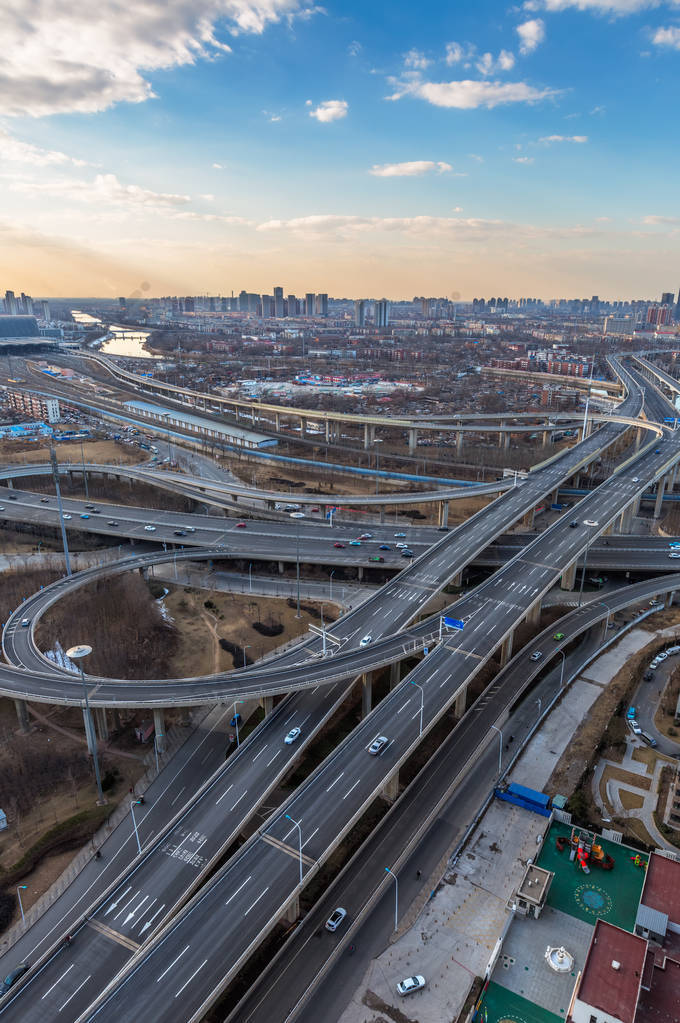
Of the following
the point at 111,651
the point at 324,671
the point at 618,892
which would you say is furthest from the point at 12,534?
the point at 618,892

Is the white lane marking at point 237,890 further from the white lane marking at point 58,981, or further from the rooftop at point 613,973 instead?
the rooftop at point 613,973

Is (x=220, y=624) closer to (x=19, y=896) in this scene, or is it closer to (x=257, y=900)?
(x=19, y=896)

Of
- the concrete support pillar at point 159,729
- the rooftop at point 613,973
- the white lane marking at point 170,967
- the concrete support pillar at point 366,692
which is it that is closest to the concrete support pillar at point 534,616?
the concrete support pillar at point 366,692

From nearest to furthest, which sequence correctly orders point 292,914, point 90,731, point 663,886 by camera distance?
point 663,886 → point 292,914 → point 90,731

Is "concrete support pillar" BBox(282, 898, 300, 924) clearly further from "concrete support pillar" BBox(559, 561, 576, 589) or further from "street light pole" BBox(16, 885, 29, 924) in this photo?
"concrete support pillar" BBox(559, 561, 576, 589)

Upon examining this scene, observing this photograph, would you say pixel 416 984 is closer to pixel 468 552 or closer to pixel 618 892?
pixel 618 892

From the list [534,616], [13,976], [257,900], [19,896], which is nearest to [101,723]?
[19,896]
